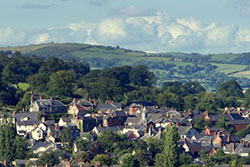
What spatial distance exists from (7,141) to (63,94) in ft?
102

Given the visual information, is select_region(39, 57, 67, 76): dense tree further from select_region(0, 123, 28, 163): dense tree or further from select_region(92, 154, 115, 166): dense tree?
select_region(92, 154, 115, 166): dense tree

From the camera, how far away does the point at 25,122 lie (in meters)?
102

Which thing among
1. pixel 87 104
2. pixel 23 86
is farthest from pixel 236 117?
pixel 23 86

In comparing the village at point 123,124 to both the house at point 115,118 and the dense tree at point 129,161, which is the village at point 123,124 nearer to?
the house at point 115,118

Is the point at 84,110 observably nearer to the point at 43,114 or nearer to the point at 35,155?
the point at 43,114

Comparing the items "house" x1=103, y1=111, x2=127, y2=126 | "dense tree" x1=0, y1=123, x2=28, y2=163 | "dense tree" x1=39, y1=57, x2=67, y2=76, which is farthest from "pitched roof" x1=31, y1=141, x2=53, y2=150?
"dense tree" x1=39, y1=57, x2=67, y2=76

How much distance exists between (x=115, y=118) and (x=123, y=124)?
1421mm

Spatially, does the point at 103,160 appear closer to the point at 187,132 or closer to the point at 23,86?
the point at 187,132

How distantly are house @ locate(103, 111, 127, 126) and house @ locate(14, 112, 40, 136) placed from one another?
866cm

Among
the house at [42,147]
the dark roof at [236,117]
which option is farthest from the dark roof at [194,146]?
the dark roof at [236,117]

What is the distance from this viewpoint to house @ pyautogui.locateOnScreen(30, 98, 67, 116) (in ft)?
347

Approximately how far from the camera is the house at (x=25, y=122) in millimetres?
101081

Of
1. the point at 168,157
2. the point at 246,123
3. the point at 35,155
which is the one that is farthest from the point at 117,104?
the point at 168,157

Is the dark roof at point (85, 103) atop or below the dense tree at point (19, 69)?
below
